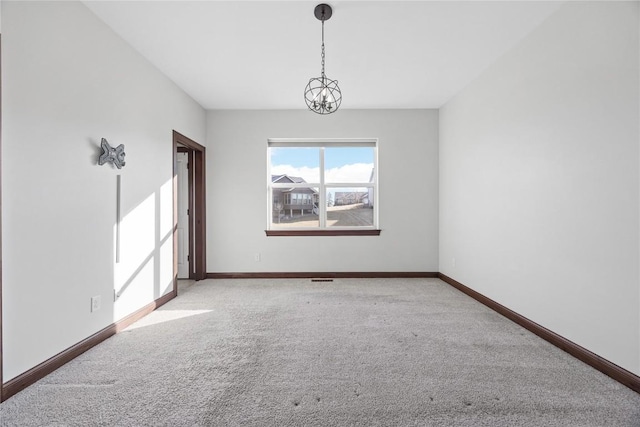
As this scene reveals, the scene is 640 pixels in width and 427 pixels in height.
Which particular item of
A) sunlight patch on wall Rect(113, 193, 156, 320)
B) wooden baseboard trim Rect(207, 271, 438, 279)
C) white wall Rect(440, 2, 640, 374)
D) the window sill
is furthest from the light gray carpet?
the window sill

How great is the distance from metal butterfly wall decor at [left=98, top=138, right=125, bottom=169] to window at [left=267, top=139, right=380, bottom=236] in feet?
7.80

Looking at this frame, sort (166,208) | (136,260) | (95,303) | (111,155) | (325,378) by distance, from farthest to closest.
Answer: (166,208)
(136,260)
(111,155)
(95,303)
(325,378)

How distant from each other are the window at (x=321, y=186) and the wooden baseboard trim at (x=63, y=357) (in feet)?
7.82

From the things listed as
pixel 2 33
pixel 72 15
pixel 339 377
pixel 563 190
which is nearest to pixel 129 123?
pixel 72 15

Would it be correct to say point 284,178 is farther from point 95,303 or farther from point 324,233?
point 95,303

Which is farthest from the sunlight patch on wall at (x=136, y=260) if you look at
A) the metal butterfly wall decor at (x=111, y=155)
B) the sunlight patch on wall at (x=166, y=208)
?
the metal butterfly wall decor at (x=111, y=155)

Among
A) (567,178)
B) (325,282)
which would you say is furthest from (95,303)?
(567,178)

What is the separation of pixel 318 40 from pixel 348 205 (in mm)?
2619

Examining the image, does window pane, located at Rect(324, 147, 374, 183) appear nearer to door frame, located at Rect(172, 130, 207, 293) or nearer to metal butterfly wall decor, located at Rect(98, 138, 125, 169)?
door frame, located at Rect(172, 130, 207, 293)

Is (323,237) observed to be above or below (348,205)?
below

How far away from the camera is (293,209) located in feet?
16.1

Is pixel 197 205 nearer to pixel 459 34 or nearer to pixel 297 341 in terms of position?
pixel 297 341

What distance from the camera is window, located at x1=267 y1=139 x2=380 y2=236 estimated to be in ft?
16.0

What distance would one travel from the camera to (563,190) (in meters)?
2.32
